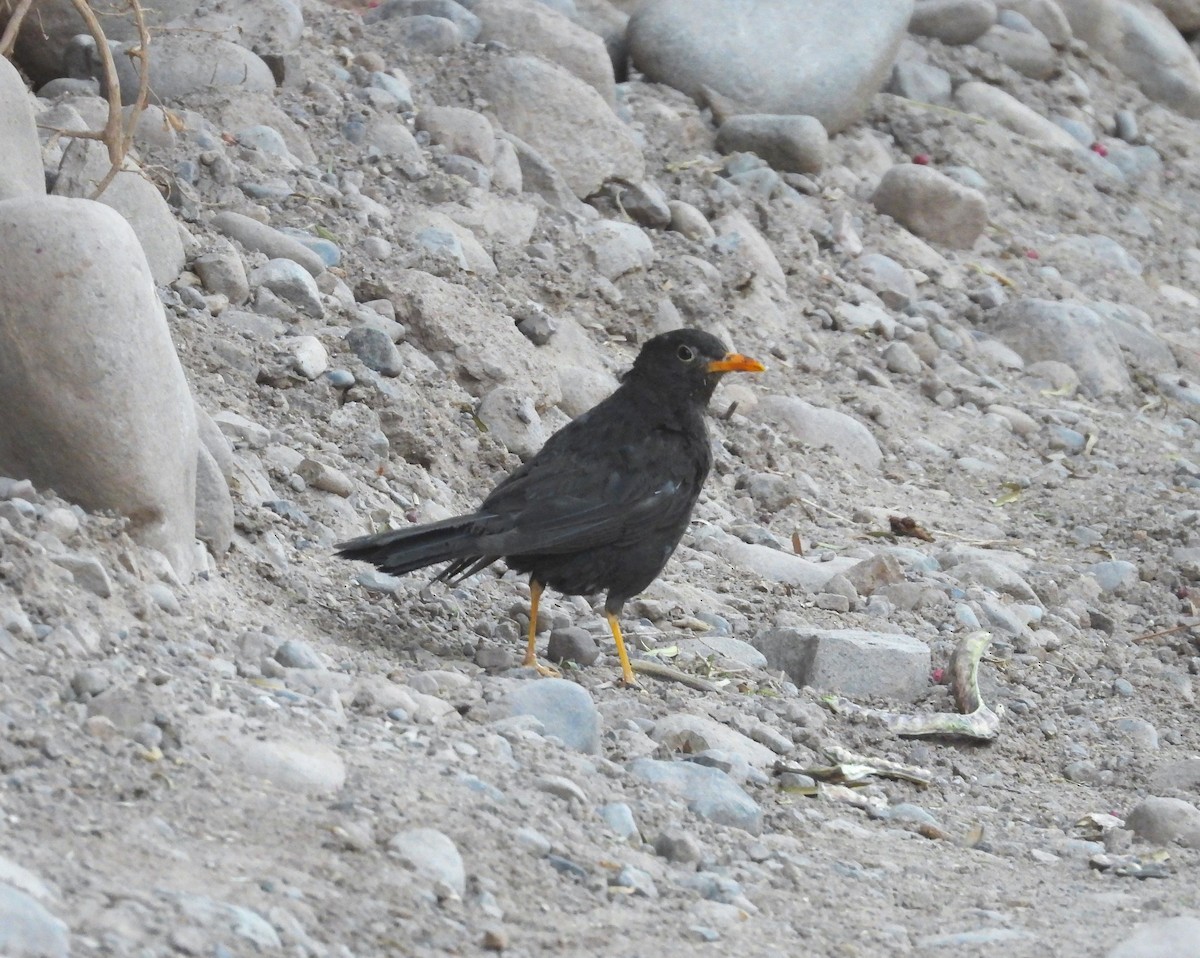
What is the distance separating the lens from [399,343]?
6.61 m

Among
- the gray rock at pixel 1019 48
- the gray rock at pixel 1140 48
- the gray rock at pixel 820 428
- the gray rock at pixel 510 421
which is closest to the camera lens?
the gray rock at pixel 510 421

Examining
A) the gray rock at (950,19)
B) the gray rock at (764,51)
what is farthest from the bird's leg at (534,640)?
the gray rock at (950,19)

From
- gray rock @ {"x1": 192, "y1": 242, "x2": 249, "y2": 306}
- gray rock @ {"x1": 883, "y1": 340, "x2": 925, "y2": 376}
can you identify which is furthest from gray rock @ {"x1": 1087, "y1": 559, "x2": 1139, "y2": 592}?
gray rock @ {"x1": 192, "y1": 242, "x2": 249, "y2": 306}

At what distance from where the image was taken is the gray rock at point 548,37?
29.9ft

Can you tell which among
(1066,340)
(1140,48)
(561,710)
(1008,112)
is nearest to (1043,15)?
(1140,48)

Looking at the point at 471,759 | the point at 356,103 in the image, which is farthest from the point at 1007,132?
the point at 471,759

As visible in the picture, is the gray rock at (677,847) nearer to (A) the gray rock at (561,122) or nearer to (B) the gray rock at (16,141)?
(B) the gray rock at (16,141)

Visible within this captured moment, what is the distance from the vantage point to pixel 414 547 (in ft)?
15.2

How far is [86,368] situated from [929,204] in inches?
272

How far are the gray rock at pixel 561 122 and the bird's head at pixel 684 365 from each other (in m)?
3.16

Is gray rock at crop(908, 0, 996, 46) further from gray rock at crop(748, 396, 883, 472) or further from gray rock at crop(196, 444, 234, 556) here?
gray rock at crop(196, 444, 234, 556)

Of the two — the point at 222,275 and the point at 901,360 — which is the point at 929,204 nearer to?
the point at 901,360

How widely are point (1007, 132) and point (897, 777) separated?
797 cm

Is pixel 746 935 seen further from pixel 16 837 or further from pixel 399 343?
pixel 399 343
